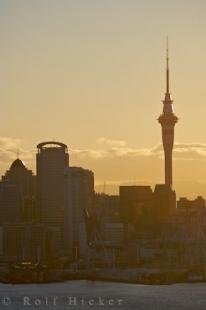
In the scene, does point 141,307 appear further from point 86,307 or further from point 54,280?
point 54,280

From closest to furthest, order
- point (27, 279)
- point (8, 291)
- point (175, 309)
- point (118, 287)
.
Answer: point (175, 309)
point (8, 291)
point (118, 287)
point (27, 279)

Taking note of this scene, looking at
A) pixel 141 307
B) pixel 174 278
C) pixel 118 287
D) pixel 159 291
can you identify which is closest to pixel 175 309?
pixel 141 307

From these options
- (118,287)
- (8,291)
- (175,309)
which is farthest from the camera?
(118,287)

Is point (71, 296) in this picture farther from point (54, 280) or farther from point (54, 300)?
point (54, 280)

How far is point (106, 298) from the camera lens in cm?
14012

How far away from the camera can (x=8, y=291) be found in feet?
529

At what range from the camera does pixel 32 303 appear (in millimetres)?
128500

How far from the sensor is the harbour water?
410ft

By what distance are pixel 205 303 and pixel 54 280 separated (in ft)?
231

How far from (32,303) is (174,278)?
72839mm

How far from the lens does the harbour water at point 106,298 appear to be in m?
125

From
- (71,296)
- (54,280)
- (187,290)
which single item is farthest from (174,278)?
(71,296)

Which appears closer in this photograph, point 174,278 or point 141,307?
point 141,307

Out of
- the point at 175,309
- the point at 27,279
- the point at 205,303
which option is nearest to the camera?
the point at 175,309
